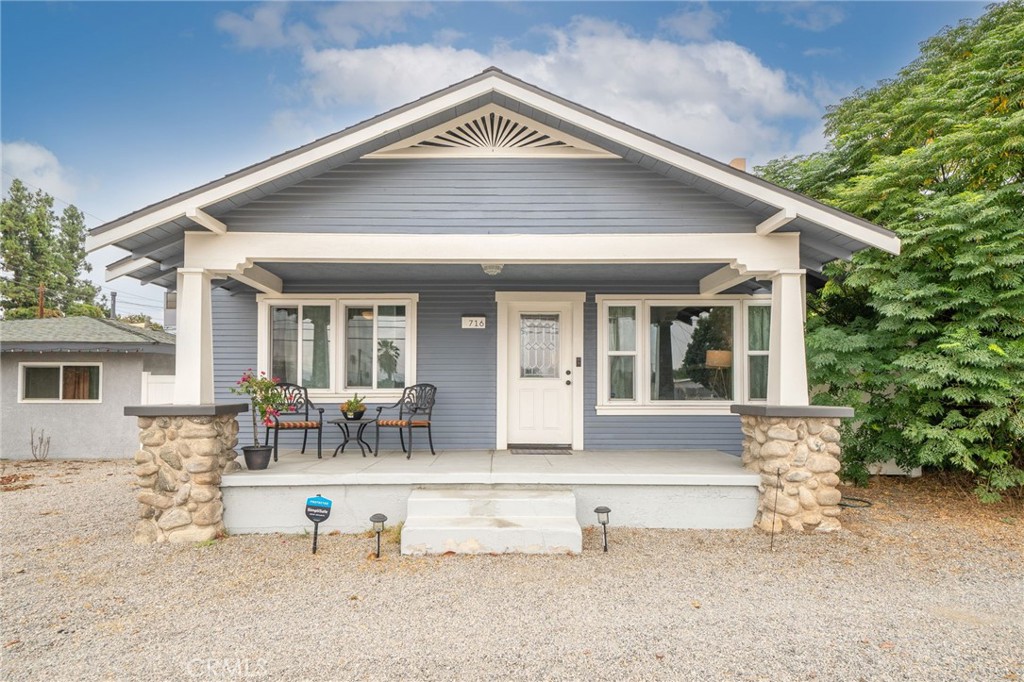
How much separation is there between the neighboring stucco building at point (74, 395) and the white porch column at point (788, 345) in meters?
8.96

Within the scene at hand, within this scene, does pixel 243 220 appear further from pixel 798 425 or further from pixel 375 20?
pixel 375 20

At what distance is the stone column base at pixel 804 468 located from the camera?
4.31 meters

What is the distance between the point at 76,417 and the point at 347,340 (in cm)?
577

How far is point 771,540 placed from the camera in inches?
161

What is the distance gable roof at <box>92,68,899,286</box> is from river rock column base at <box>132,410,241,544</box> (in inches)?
63.3

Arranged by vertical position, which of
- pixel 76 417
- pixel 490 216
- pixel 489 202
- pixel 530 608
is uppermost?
pixel 489 202

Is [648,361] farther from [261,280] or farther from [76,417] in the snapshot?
[76,417]

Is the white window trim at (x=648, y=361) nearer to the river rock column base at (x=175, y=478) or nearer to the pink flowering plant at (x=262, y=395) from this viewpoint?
the pink flowering plant at (x=262, y=395)

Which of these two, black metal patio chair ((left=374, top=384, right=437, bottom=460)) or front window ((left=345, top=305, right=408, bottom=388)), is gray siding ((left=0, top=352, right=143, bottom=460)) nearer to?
front window ((left=345, top=305, right=408, bottom=388))

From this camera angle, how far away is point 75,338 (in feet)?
27.7

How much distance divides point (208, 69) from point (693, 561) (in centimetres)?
1404

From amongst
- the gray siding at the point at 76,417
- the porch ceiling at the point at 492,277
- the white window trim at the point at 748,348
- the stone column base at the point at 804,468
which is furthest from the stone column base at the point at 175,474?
the white window trim at the point at 748,348

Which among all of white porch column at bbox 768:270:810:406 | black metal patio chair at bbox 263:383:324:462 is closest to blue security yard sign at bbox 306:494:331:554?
black metal patio chair at bbox 263:383:324:462

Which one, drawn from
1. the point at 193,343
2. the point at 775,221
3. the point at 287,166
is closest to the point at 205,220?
the point at 287,166
